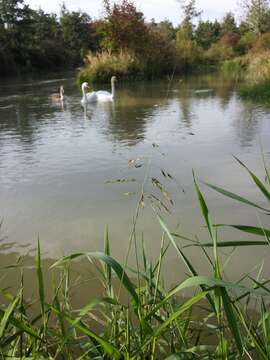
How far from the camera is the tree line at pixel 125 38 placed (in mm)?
22172

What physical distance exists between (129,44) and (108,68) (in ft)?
14.6

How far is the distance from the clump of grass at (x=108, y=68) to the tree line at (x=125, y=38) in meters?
0.40

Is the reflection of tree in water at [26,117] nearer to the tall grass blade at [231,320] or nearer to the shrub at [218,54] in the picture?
the tall grass blade at [231,320]

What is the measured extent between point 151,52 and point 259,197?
19.7 m

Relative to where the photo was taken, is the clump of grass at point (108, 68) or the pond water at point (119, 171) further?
the clump of grass at point (108, 68)

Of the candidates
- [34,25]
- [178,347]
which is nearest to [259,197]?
[178,347]

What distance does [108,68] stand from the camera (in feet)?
60.6

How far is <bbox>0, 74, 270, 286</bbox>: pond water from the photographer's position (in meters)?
3.21

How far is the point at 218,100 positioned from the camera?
1153cm

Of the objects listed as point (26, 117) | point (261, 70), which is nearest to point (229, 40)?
point (261, 70)

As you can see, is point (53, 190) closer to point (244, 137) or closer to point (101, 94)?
point (244, 137)

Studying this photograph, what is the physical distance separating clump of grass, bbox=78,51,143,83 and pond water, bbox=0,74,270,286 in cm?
813

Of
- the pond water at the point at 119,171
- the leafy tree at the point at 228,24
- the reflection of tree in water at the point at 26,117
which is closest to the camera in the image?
the pond water at the point at 119,171

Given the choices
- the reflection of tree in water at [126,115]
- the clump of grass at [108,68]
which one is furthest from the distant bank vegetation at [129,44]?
the reflection of tree in water at [126,115]
